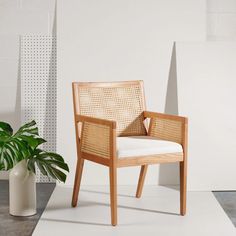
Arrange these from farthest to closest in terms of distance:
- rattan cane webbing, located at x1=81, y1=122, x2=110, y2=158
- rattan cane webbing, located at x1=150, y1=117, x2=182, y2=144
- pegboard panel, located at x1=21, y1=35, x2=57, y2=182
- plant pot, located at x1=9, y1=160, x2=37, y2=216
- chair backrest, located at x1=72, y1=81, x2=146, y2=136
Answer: pegboard panel, located at x1=21, y1=35, x2=57, y2=182 → chair backrest, located at x1=72, y1=81, x2=146, y2=136 → rattan cane webbing, located at x1=150, y1=117, x2=182, y2=144 → plant pot, located at x1=9, y1=160, x2=37, y2=216 → rattan cane webbing, located at x1=81, y1=122, x2=110, y2=158

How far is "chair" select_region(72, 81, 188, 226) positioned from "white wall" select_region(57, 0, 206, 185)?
1.13ft

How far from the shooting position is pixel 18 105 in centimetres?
409

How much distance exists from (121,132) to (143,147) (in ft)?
1.48

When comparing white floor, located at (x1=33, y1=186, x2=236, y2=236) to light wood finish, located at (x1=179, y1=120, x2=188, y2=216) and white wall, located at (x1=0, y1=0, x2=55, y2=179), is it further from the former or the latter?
white wall, located at (x1=0, y1=0, x2=55, y2=179)

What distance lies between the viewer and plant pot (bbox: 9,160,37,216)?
318 centimetres

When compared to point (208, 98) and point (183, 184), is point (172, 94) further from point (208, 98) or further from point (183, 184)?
point (183, 184)

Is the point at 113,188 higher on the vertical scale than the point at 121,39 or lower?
lower

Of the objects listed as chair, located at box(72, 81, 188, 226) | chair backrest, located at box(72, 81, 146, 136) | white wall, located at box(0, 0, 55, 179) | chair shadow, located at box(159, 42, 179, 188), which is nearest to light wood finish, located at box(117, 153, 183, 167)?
chair, located at box(72, 81, 188, 226)

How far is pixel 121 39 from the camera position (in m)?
3.89

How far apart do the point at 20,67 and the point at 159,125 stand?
4.11 feet

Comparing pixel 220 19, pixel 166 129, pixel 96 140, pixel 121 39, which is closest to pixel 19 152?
pixel 96 140

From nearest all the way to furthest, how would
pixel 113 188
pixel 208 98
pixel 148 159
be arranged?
1. pixel 113 188
2. pixel 148 159
3. pixel 208 98

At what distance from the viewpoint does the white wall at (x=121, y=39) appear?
387cm

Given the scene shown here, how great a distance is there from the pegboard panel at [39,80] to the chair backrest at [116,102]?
66cm
